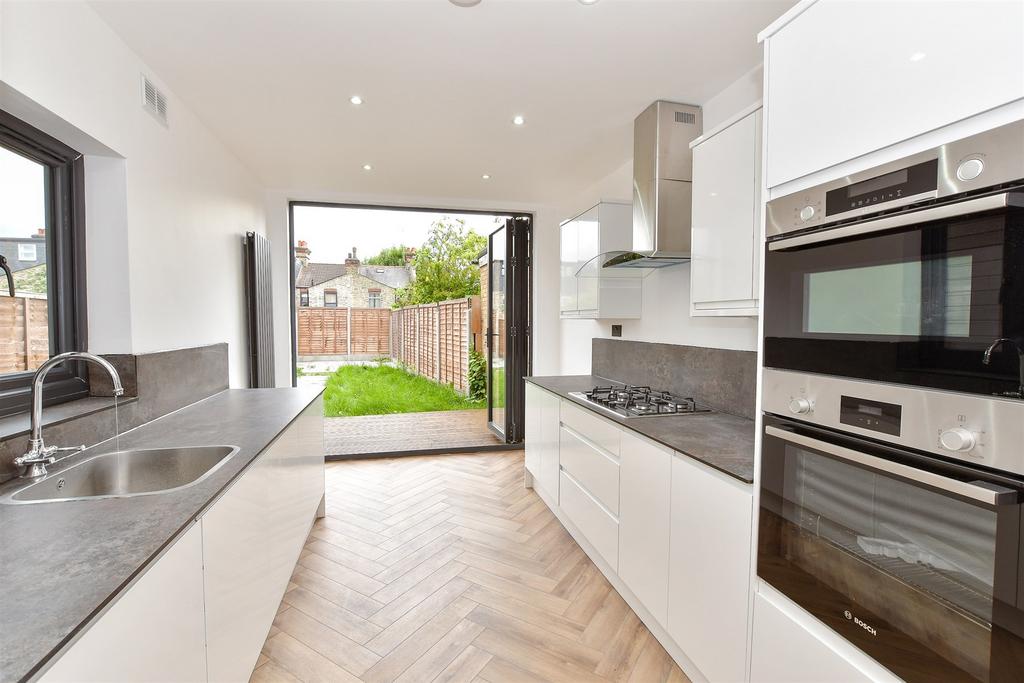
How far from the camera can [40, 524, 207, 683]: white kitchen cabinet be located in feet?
2.47

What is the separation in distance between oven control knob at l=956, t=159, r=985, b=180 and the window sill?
242 centimetres

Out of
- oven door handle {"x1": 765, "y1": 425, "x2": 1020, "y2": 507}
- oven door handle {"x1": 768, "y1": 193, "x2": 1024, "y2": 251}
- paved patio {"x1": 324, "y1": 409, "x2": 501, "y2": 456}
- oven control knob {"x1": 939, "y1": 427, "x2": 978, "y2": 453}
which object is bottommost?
paved patio {"x1": 324, "y1": 409, "x2": 501, "y2": 456}

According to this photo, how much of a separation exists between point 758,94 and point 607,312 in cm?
146

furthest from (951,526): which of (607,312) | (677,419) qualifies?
(607,312)

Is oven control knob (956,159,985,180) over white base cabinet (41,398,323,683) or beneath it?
over

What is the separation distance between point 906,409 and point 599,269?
7.42 feet

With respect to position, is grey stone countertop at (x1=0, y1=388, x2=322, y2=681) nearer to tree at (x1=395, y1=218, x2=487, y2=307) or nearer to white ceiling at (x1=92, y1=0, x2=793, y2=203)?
white ceiling at (x1=92, y1=0, x2=793, y2=203)

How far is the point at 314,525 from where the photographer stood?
3.00 meters

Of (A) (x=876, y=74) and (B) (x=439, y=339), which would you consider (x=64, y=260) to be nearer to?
(A) (x=876, y=74)

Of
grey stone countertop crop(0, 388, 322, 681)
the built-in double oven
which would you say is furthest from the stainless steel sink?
the built-in double oven

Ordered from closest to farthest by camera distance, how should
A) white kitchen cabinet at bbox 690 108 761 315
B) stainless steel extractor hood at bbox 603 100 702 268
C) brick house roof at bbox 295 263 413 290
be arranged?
white kitchen cabinet at bbox 690 108 761 315
stainless steel extractor hood at bbox 603 100 702 268
brick house roof at bbox 295 263 413 290

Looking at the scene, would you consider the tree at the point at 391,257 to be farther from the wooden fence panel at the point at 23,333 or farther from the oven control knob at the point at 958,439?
the oven control knob at the point at 958,439

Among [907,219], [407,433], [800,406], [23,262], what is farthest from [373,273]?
[907,219]

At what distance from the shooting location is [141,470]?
5.50 feet
